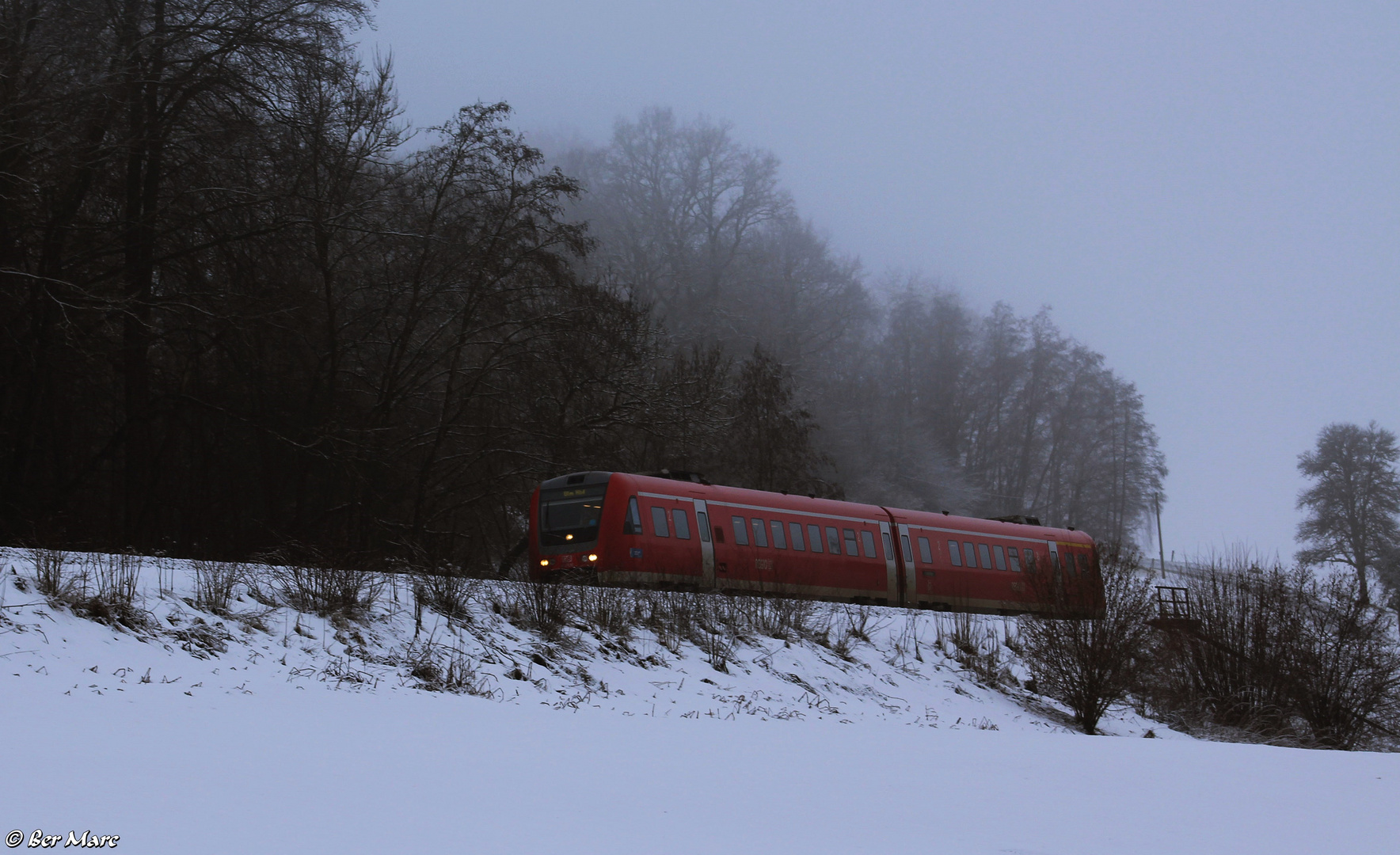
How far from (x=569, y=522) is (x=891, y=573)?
8770mm

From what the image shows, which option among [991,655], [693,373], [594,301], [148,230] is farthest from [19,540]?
[693,373]

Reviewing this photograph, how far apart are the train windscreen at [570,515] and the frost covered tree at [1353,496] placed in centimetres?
5856

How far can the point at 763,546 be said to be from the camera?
23938mm

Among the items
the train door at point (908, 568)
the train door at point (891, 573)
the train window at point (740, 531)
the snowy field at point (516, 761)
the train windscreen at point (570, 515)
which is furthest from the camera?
the train door at point (908, 568)

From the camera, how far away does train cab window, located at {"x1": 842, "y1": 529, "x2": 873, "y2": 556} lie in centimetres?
2629

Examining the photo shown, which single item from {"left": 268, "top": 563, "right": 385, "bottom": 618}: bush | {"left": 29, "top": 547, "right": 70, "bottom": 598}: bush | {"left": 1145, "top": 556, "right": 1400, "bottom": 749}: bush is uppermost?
{"left": 29, "top": 547, "right": 70, "bottom": 598}: bush

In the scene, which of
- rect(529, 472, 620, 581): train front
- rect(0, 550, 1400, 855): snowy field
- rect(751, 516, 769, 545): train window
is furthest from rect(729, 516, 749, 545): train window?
rect(0, 550, 1400, 855): snowy field

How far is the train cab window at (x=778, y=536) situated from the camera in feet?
79.7

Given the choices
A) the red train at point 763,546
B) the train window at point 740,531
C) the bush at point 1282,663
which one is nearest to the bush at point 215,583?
the red train at point 763,546

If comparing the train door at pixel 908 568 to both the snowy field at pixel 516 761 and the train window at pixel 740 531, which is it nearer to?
the train window at pixel 740 531

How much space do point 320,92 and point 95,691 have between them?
16.9m

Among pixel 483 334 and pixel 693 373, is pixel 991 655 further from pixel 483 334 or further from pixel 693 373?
pixel 693 373

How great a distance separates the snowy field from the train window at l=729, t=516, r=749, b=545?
951 centimetres

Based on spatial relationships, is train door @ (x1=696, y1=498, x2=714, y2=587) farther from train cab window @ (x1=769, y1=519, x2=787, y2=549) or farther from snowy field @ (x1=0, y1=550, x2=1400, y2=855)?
snowy field @ (x1=0, y1=550, x2=1400, y2=855)
